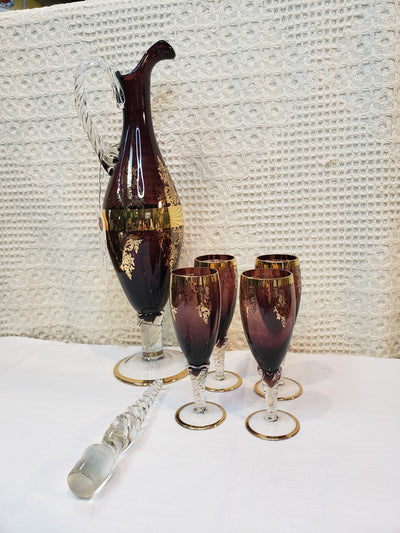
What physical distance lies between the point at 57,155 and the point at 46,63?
164 millimetres

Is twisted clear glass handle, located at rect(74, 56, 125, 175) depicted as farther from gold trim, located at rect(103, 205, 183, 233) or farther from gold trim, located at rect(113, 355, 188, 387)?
gold trim, located at rect(113, 355, 188, 387)

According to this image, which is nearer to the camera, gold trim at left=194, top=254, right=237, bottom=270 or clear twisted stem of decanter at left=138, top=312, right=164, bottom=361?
gold trim at left=194, top=254, right=237, bottom=270

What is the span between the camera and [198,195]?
73cm

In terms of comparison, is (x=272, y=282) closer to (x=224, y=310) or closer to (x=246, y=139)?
(x=224, y=310)

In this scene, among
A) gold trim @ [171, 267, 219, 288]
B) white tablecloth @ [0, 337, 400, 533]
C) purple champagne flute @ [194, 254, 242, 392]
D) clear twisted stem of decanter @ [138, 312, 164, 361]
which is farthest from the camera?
clear twisted stem of decanter @ [138, 312, 164, 361]

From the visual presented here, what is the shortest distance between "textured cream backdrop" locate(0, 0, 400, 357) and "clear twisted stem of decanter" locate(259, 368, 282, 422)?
26 centimetres

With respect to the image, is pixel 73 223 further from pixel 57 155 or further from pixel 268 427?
pixel 268 427

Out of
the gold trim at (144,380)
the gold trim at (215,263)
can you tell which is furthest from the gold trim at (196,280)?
the gold trim at (144,380)

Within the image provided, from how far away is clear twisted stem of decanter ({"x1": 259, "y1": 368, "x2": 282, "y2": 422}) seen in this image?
0.48 metres

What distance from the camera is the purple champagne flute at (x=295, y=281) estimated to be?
0.55 meters

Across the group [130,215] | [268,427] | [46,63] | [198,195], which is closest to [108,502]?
[268,427]

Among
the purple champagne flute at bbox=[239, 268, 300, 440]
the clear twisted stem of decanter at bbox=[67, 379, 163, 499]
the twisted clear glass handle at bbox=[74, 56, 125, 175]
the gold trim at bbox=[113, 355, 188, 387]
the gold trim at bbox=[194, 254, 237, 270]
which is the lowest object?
the gold trim at bbox=[113, 355, 188, 387]

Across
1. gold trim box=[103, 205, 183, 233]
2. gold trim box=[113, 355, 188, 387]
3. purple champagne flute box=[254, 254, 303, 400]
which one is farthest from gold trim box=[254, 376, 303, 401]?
gold trim box=[103, 205, 183, 233]

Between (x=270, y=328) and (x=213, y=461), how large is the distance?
0.15 meters
